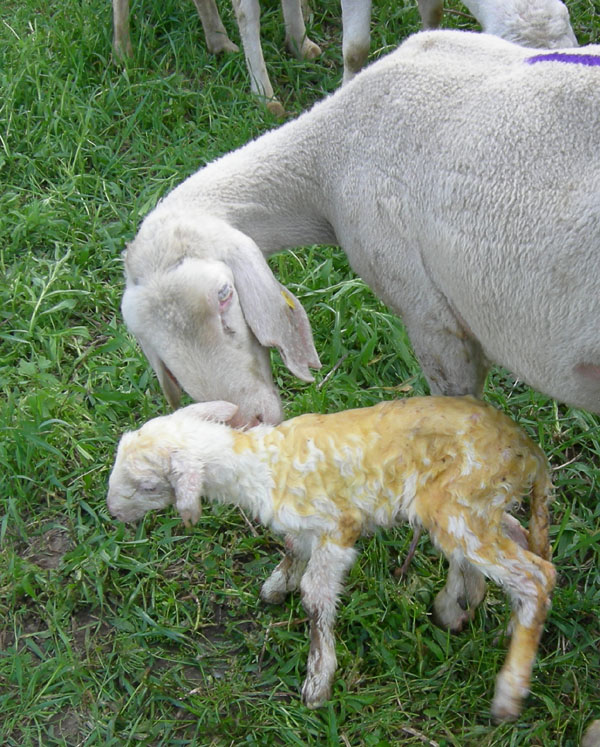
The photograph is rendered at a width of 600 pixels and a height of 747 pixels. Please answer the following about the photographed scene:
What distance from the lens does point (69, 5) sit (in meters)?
6.49

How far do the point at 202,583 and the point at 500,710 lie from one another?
1.23m

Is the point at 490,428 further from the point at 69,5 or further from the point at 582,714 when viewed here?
the point at 69,5

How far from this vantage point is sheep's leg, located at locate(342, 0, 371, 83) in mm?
4812

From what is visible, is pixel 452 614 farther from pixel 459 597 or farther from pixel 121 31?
pixel 121 31

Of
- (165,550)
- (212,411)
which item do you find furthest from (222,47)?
(212,411)

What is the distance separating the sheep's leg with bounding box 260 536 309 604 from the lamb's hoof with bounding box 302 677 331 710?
14.9 inches

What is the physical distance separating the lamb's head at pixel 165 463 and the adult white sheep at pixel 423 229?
183 mm

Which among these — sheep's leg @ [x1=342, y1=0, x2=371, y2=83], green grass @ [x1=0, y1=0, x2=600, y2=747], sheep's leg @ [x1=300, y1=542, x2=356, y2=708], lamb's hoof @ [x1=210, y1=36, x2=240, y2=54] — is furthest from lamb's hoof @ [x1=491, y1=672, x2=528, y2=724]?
lamb's hoof @ [x1=210, y1=36, x2=240, y2=54]

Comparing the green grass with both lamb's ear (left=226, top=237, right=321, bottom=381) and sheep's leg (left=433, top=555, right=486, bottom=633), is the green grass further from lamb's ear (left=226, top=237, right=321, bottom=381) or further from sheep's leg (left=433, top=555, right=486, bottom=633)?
lamb's ear (left=226, top=237, right=321, bottom=381)

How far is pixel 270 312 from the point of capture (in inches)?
128

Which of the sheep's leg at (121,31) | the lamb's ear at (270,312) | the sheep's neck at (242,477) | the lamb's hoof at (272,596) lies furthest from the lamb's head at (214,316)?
the sheep's leg at (121,31)

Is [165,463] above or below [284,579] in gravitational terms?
above

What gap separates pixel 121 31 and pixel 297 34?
3.51 ft

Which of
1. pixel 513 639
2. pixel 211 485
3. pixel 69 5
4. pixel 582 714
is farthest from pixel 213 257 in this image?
pixel 69 5
